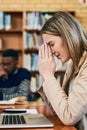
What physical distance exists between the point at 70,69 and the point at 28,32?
3.06 metres

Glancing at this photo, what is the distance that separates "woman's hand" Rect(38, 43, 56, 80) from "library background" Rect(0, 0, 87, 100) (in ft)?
9.50

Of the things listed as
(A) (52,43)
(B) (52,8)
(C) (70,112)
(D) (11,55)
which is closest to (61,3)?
(B) (52,8)

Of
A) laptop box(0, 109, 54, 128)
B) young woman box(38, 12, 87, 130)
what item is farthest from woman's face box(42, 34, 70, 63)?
laptop box(0, 109, 54, 128)

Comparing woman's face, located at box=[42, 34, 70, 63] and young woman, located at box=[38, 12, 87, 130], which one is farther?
woman's face, located at box=[42, 34, 70, 63]

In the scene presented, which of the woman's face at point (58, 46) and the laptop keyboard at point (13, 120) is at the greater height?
the woman's face at point (58, 46)

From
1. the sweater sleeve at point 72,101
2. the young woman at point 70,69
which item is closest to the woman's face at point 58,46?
the young woman at point 70,69

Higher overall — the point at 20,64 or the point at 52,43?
the point at 52,43

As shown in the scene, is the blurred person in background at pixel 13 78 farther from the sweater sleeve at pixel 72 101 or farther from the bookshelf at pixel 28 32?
the sweater sleeve at pixel 72 101

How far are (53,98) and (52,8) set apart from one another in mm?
3607

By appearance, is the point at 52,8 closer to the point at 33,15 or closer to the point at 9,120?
the point at 33,15

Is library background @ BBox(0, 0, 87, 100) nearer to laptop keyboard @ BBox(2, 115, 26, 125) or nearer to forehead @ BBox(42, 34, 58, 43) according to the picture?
forehead @ BBox(42, 34, 58, 43)

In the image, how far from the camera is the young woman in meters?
1.41

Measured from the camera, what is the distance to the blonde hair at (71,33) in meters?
1.55

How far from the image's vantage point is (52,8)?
493cm
